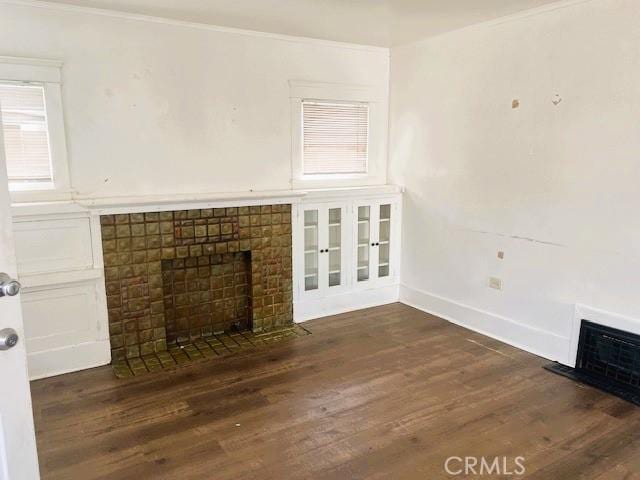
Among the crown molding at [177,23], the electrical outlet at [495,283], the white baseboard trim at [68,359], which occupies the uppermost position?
the crown molding at [177,23]

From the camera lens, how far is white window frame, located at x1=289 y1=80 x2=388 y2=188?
439cm

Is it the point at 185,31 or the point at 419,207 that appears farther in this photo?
the point at 419,207

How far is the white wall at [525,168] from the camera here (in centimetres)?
317

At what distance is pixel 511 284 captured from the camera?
12.9ft

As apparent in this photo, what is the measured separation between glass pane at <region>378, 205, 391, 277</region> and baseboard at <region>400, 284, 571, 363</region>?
0.28 m

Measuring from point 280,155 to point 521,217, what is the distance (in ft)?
6.95

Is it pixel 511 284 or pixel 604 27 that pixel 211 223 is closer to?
pixel 511 284

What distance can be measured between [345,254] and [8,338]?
3.51 metres

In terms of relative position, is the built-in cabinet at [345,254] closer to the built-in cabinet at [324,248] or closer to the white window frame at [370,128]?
the built-in cabinet at [324,248]

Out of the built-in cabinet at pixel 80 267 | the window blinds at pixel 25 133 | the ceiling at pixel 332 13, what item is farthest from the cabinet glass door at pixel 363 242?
the window blinds at pixel 25 133

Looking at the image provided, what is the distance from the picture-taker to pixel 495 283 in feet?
13.4

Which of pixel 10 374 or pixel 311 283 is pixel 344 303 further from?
pixel 10 374

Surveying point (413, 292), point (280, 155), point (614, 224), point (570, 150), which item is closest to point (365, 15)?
point (280, 155)

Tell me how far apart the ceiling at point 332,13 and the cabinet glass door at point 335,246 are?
5.33ft
